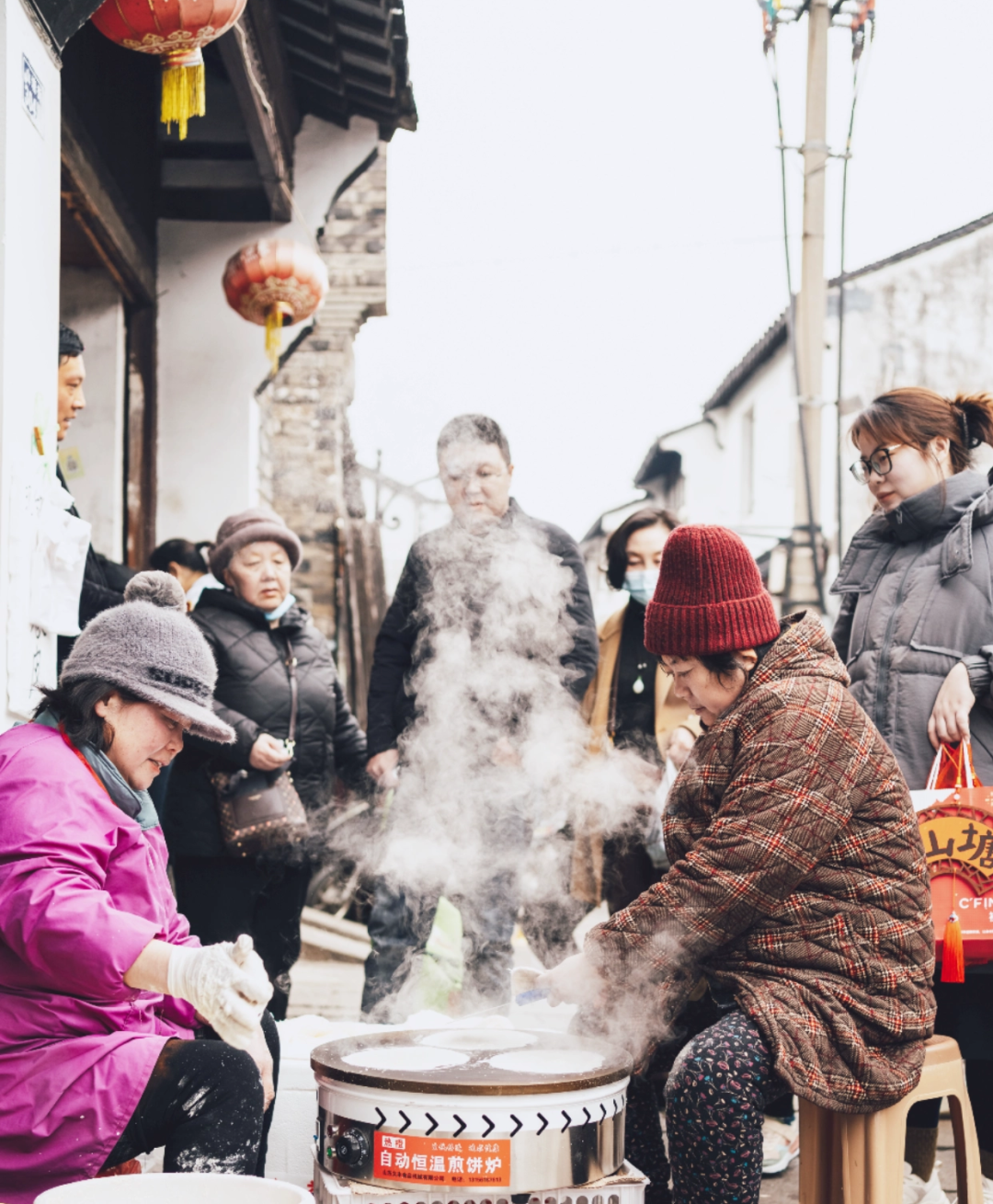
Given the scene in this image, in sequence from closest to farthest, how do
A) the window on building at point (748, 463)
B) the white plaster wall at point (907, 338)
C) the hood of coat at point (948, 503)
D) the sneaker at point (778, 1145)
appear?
1. the hood of coat at point (948, 503)
2. the sneaker at point (778, 1145)
3. the white plaster wall at point (907, 338)
4. the window on building at point (748, 463)

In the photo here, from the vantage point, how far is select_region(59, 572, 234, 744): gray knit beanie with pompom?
8.48 feet

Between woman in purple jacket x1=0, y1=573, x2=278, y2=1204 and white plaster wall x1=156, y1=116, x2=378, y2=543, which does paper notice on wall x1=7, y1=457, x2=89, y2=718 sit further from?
white plaster wall x1=156, y1=116, x2=378, y2=543

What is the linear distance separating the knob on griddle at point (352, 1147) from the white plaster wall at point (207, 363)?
5.31m

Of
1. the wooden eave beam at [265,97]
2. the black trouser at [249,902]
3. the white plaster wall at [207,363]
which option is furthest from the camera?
the white plaster wall at [207,363]

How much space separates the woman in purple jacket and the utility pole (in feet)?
27.1

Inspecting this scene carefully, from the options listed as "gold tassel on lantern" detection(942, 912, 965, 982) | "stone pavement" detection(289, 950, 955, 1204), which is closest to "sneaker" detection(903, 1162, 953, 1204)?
"gold tassel on lantern" detection(942, 912, 965, 982)

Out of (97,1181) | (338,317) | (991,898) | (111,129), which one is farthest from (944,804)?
(338,317)

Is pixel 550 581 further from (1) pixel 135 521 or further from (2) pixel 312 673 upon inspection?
(1) pixel 135 521

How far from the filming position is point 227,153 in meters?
7.13

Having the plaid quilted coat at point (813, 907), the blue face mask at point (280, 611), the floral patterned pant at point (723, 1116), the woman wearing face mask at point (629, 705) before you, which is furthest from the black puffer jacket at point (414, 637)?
the floral patterned pant at point (723, 1116)

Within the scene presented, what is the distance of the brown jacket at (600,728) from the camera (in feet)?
15.1

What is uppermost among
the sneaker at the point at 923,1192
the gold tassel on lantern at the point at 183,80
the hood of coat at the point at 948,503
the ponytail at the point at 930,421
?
the gold tassel on lantern at the point at 183,80

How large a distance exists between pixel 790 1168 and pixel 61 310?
5.45 m

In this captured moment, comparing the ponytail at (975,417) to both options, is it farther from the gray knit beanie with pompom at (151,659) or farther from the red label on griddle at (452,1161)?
the red label on griddle at (452,1161)
